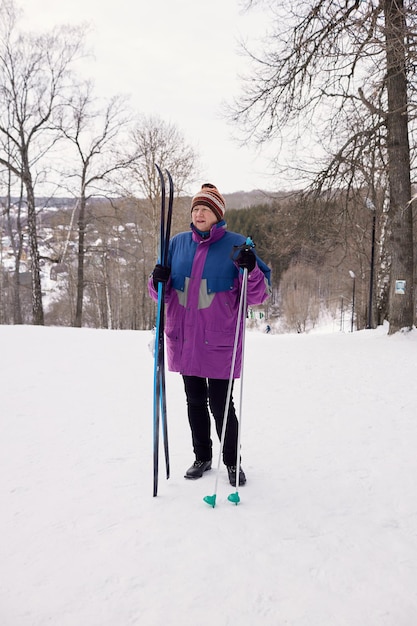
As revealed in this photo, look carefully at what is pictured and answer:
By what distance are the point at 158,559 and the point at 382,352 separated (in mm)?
6499

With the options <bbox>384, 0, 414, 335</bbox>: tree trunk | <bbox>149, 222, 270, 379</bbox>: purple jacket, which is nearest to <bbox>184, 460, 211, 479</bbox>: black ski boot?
<bbox>149, 222, 270, 379</bbox>: purple jacket

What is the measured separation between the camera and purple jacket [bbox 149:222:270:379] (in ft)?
8.13

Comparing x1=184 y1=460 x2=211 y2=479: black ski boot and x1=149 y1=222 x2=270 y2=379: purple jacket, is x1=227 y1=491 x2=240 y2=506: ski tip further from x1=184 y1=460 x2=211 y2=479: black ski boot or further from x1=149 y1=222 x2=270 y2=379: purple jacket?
x1=149 y1=222 x2=270 y2=379: purple jacket

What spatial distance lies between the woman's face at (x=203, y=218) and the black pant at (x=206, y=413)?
95 centimetres

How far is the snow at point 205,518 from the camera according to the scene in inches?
62.1

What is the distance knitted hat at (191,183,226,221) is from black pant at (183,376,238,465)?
3.48 ft

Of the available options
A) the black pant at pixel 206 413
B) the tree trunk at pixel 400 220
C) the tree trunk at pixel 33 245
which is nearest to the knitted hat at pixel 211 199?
the black pant at pixel 206 413

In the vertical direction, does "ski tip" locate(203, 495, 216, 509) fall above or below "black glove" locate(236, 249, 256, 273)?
below

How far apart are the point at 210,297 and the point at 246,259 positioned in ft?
1.10

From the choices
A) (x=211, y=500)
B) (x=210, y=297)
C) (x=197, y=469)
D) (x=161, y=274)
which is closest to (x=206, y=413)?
(x=197, y=469)

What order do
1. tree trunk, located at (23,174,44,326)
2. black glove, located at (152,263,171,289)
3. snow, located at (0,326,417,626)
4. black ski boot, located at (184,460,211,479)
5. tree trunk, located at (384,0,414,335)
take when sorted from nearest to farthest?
snow, located at (0,326,417,626) < black glove, located at (152,263,171,289) < black ski boot, located at (184,460,211,479) < tree trunk, located at (384,0,414,335) < tree trunk, located at (23,174,44,326)

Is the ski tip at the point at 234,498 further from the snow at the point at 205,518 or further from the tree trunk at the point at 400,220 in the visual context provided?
the tree trunk at the point at 400,220

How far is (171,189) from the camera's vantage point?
2.64 meters

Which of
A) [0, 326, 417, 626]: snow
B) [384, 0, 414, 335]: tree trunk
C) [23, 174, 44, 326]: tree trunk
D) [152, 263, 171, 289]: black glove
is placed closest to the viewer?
[0, 326, 417, 626]: snow
